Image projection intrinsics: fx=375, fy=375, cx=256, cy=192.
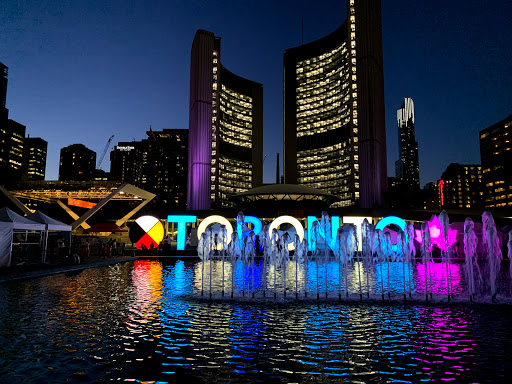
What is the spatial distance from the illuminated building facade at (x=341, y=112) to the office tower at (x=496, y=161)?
6599 cm

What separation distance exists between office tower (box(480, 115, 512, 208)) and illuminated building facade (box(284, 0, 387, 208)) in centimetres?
6599

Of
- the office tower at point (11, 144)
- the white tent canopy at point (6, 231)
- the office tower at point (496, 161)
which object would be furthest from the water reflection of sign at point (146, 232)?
the office tower at point (496, 161)

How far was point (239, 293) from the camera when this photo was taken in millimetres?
13297

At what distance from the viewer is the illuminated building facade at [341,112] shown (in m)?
86.8

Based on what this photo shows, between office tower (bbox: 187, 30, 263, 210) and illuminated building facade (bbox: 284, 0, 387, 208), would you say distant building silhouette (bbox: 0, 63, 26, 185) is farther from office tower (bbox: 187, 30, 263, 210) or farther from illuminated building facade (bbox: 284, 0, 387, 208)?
illuminated building facade (bbox: 284, 0, 387, 208)

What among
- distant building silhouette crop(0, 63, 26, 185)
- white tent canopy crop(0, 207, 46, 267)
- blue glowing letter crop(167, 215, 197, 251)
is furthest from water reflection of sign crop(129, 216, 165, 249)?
distant building silhouette crop(0, 63, 26, 185)

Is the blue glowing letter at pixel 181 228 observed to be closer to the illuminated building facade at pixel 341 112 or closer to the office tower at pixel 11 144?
the illuminated building facade at pixel 341 112

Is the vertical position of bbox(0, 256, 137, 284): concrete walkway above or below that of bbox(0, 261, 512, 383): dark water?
above

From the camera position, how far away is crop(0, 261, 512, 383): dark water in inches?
216

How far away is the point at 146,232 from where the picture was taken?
117 feet

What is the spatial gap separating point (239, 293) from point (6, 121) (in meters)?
185

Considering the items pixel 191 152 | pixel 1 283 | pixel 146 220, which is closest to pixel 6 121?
pixel 191 152

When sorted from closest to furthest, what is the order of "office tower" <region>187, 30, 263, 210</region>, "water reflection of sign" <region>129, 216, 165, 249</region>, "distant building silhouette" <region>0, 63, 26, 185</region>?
"water reflection of sign" <region>129, 216, 165, 249</region>
"office tower" <region>187, 30, 263, 210</region>
"distant building silhouette" <region>0, 63, 26, 185</region>

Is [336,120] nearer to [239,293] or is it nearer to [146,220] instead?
[146,220]
